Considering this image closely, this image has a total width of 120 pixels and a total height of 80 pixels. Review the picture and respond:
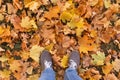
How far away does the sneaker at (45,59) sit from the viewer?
325 cm

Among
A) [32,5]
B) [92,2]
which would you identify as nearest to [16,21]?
[32,5]

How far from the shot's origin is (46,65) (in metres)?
3.25

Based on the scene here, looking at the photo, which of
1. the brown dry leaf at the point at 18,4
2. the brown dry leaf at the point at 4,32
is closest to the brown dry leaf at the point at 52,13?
the brown dry leaf at the point at 18,4

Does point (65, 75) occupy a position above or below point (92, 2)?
below

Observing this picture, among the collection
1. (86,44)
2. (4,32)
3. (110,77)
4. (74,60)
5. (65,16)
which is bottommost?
(110,77)

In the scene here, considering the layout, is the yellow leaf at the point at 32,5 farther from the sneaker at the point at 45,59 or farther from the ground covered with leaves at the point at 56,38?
the sneaker at the point at 45,59

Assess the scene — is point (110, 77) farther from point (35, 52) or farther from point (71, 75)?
point (35, 52)

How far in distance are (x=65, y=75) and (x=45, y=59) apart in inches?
10.3

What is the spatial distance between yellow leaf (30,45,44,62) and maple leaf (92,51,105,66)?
1.79ft

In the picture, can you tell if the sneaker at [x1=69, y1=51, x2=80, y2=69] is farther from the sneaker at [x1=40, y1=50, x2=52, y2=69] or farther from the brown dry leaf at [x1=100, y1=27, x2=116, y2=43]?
the brown dry leaf at [x1=100, y1=27, x2=116, y2=43]

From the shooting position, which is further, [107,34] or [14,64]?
[107,34]

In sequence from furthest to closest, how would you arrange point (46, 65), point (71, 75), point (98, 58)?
1. point (98, 58)
2. point (46, 65)
3. point (71, 75)

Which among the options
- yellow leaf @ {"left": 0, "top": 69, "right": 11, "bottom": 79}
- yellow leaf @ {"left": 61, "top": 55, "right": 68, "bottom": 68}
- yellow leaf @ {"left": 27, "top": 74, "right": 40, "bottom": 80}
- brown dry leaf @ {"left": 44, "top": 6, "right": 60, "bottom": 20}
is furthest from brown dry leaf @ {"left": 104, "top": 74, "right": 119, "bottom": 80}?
yellow leaf @ {"left": 0, "top": 69, "right": 11, "bottom": 79}

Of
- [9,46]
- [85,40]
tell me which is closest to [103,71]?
[85,40]
